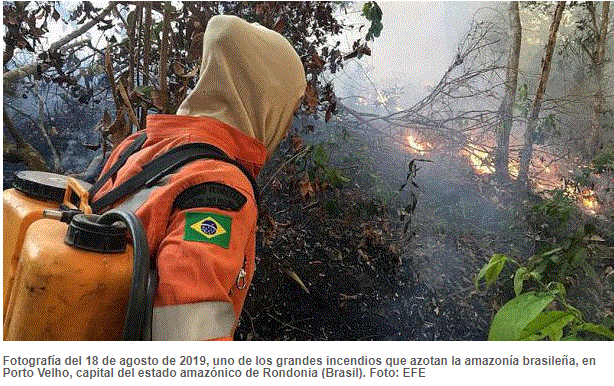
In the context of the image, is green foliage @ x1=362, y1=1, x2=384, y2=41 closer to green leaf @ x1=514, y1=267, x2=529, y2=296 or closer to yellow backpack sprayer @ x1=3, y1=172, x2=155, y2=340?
green leaf @ x1=514, y1=267, x2=529, y2=296

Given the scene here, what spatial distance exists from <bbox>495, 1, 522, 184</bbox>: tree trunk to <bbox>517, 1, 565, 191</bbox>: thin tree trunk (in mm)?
50

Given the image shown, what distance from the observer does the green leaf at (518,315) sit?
617 mm

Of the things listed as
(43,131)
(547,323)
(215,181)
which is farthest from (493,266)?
(43,131)

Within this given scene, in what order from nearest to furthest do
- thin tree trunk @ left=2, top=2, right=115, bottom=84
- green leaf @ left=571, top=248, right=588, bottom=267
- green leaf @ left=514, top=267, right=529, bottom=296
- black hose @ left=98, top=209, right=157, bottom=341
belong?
black hose @ left=98, top=209, right=157, bottom=341 < green leaf @ left=514, top=267, right=529, bottom=296 < green leaf @ left=571, top=248, right=588, bottom=267 < thin tree trunk @ left=2, top=2, right=115, bottom=84

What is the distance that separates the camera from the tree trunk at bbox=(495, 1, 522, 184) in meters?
1.58

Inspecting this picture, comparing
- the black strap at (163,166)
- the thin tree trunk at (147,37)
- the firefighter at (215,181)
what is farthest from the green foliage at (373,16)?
the black strap at (163,166)

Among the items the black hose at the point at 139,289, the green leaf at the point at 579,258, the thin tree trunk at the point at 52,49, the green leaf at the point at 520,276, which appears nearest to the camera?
the black hose at the point at 139,289

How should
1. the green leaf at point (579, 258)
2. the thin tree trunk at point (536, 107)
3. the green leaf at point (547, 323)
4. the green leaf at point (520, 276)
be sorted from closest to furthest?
the green leaf at point (547, 323)
the green leaf at point (520, 276)
the green leaf at point (579, 258)
the thin tree trunk at point (536, 107)

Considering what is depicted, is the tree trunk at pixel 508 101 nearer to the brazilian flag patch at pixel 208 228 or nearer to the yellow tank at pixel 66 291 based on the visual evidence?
the brazilian flag patch at pixel 208 228

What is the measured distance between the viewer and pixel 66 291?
1.80ft

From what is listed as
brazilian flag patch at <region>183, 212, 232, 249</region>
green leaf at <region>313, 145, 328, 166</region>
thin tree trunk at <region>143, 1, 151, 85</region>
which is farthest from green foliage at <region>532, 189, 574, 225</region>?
thin tree trunk at <region>143, 1, 151, 85</region>

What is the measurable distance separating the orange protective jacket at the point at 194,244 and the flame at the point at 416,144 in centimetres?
106

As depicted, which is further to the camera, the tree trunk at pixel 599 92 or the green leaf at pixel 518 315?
the tree trunk at pixel 599 92
